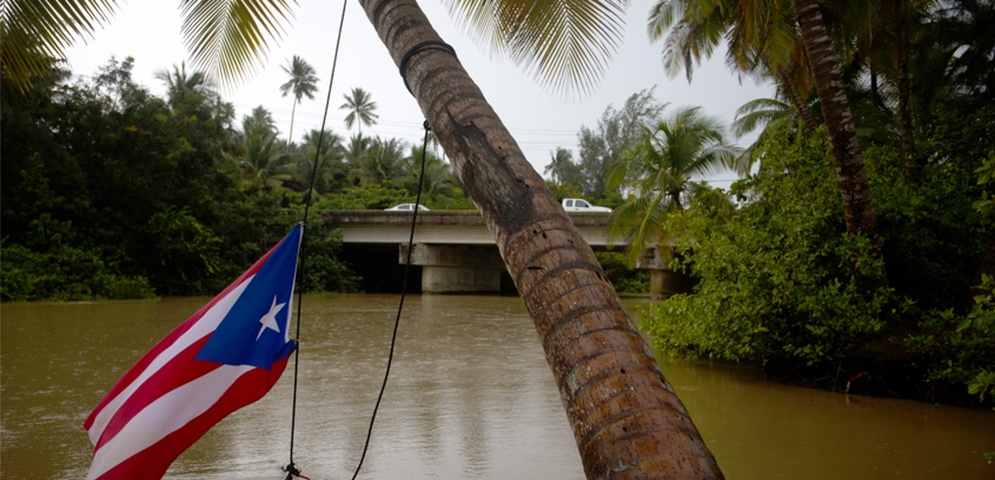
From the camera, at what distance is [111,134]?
71.9 ft

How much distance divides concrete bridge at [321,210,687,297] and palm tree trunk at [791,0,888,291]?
18.2 m

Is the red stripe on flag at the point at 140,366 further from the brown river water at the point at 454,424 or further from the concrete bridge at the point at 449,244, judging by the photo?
the concrete bridge at the point at 449,244

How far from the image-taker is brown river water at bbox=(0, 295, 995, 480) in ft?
15.3

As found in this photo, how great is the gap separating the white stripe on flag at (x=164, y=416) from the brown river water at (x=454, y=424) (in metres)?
1.69

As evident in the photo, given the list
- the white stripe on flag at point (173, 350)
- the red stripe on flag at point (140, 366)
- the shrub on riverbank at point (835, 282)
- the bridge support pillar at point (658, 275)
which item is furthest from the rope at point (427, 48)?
the bridge support pillar at point (658, 275)

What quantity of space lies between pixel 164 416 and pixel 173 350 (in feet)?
0.85

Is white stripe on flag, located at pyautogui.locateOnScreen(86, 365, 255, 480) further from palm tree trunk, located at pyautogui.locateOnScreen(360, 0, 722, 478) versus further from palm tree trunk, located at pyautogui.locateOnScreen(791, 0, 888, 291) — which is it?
palm tree trunk, located at pyautogui.locateOnScreen(791, 0, 888, 291)

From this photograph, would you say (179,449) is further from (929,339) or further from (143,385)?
(929,339)

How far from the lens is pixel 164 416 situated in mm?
2740

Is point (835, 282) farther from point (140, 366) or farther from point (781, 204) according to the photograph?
point (140, 366)

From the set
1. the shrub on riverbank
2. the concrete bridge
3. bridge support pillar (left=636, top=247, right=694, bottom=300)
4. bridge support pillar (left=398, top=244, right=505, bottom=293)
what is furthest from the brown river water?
bridge support pillar (left=398, top=244, right=505, bottom=293)

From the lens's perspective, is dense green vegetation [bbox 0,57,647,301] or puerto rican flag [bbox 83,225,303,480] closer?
puerto rican flag [bbox 83,225,303,480]

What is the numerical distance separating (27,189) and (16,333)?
34.1 ft

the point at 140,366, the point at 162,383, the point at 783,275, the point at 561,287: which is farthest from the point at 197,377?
the point at 783,275
